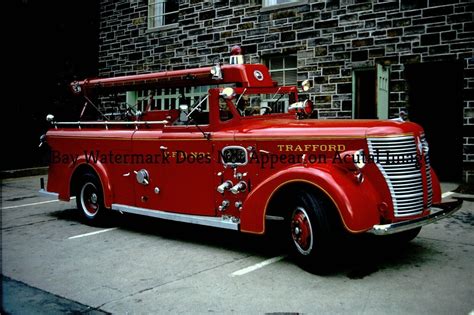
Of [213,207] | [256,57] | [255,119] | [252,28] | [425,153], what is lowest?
[213,207]

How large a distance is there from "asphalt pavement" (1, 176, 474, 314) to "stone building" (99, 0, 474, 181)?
3443mm

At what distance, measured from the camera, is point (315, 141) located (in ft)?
16.5

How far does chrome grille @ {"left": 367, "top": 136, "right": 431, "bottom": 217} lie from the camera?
187 inches

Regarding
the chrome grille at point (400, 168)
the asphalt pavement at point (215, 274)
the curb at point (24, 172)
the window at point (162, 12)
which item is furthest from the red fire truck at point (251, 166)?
the window at point (162, 12)

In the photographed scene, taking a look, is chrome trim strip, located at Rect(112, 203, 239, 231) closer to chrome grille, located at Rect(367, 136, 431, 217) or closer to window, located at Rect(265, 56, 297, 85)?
chrome grille, located at Rect(367, 136, 431, 217)

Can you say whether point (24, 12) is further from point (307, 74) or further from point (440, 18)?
point (440, 18)

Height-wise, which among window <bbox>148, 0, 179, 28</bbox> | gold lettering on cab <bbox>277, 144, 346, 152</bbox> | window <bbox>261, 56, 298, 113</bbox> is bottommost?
gold lettering on cab <bbox>277, 144, 346, 152</bbox>

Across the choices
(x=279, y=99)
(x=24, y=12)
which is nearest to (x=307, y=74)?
(x=279, y=99)

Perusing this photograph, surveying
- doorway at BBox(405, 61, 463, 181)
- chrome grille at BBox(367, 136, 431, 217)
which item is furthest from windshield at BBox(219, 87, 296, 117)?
doorway at BBox(405, 61, 463, 181)

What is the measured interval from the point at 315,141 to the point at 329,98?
620cm

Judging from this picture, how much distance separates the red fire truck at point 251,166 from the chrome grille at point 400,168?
1cm

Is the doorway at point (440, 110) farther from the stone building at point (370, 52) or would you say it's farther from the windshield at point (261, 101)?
the windshield at point (261, 101)

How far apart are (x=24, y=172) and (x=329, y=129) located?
1119cm

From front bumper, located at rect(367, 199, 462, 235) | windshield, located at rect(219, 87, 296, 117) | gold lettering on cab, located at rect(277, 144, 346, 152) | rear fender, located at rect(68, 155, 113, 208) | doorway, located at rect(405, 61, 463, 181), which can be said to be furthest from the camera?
doorway, located at rect(405, 61, 463, 181)
